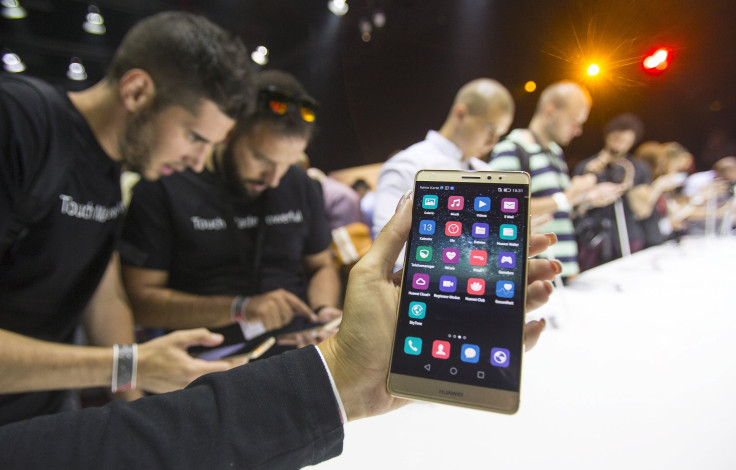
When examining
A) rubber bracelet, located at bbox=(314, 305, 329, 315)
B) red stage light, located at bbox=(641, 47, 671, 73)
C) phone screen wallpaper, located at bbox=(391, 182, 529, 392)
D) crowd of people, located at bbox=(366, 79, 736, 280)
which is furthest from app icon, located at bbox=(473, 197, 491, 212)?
rubber bracelet, located at bbox=(314, 305, 329, 315)

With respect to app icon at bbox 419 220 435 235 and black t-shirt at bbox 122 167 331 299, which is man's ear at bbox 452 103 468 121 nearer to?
app icon at bbox 419 220 435 235

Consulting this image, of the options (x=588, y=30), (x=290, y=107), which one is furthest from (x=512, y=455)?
(x=290, y=107)

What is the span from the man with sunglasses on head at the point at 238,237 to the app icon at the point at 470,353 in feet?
1.30

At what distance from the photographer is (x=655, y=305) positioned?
3.04 feet

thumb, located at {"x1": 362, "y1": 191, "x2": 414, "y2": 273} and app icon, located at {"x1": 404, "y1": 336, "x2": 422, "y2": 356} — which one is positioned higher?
thumb, located at {"x1": 362, "y1": 191, "x2": 414, "y2": 273}

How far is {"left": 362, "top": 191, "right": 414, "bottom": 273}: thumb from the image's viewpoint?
1.27 feet

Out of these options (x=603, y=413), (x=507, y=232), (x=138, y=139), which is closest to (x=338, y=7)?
(x=138, y=139)

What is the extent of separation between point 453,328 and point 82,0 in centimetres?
112

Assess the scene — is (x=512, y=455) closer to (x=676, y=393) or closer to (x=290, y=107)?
(x=676, y=393)

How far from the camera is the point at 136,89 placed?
70 cm

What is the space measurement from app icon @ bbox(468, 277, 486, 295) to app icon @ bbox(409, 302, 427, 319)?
0.05m

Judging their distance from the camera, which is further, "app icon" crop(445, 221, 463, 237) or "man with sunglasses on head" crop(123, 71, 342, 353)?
"man with sunglasses on head" crop(123, 71, 342, 353)

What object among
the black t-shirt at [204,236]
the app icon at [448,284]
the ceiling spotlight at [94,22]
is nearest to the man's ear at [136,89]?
the black t-shirt at [204,236]

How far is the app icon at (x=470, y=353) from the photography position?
34cm
